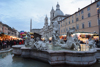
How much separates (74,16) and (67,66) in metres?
35.2

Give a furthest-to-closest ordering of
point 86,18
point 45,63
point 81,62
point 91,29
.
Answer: point 86,18, point 91,29, point 45,63, point 81,62

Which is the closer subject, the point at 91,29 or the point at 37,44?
the point at 37,44

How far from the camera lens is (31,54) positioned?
243 inches

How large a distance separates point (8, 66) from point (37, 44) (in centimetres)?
→ 206

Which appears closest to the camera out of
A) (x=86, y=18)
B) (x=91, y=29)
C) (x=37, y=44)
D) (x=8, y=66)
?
(x=8, y=66)

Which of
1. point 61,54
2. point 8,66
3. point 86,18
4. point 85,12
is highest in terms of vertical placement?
point 85,12

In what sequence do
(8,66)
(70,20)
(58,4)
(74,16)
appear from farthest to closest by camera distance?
(58,4), (70,20), (74,16), (8,66)

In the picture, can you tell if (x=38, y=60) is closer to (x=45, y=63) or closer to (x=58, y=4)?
(x=45, y=63)

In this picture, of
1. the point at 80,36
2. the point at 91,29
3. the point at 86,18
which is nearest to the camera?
the point at 80,36

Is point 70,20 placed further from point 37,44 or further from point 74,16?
point 37,44

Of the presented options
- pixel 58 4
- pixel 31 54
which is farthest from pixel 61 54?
pixel 58 4

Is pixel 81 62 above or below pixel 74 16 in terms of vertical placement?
below

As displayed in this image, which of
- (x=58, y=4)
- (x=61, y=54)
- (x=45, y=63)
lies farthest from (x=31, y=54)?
(x=58, y=4)

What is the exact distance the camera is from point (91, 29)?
2806 cm
